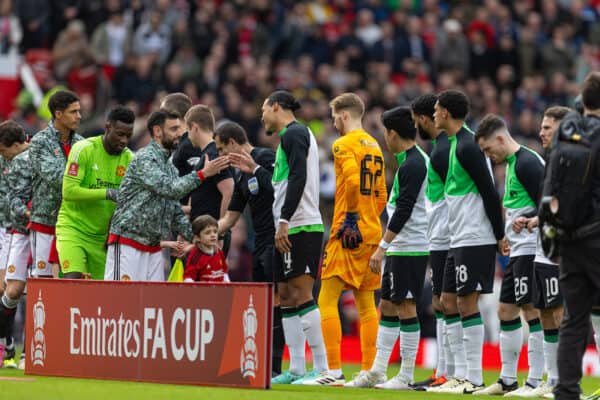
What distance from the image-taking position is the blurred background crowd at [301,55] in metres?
22.9

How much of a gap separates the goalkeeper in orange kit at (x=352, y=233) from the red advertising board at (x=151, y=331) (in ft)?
5.50

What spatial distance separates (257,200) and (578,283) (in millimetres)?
4754

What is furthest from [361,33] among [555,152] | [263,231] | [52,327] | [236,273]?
[555,152]

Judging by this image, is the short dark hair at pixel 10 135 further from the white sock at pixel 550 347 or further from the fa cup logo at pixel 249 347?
the white sock at pixel 550 347

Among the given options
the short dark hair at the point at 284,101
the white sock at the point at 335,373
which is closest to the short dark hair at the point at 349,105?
the short dark hair at the point at 284,101

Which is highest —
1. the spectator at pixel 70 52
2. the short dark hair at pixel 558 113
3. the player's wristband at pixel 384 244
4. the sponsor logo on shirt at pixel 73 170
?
the spectator at pixel 70 52

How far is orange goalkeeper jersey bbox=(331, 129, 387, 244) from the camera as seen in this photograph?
12.3 m

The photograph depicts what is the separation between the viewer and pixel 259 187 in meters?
12.9

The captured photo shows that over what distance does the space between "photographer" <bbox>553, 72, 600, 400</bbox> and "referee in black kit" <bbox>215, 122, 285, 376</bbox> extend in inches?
169

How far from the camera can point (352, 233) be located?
12281 mm

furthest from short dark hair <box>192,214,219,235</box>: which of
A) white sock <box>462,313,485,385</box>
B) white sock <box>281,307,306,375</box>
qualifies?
white sock <box>462,313,485,385</box>

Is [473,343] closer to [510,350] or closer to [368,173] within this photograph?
[510,350]

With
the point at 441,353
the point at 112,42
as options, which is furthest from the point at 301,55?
the point at 441,353

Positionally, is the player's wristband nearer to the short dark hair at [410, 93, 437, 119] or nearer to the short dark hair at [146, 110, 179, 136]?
the short dark hair at [410, 93, 437, 119]
